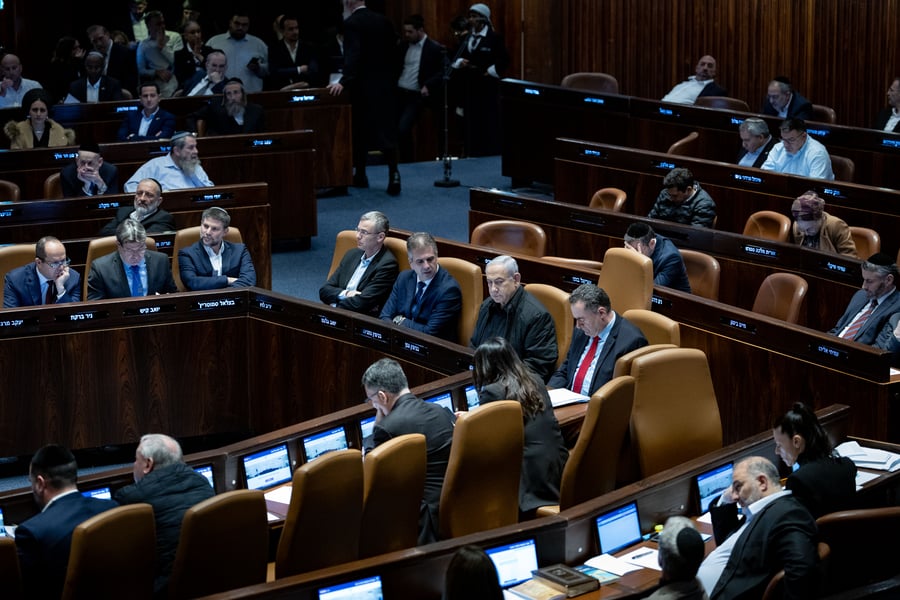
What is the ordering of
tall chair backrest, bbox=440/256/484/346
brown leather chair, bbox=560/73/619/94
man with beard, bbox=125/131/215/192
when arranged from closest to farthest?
1. tall chair backrest, bbox=440/256/484/346
2. man with beard, bbox=125/131/215/192
3. brown leather chair, bbox=560/73/619/94

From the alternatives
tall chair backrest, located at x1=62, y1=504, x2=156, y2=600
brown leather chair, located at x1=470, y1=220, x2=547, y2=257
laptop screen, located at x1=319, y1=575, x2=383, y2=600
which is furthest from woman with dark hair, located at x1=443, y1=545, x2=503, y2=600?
brown leather chair, located at x1=470, y1=220, x2=547, y2=257

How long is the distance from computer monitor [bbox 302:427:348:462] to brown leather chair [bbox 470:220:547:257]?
277 centimetres

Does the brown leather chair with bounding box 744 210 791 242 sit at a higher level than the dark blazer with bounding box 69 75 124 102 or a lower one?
Result: lower

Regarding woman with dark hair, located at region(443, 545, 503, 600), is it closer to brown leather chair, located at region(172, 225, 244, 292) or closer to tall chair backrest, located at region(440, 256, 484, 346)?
tall chair backrest, located at region(440, 256, 484, 346)

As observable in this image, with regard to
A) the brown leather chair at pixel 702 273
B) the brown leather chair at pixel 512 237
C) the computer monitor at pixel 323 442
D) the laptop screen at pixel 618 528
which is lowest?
the laptop screen at pixel 618 528

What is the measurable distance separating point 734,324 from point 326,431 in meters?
2.13

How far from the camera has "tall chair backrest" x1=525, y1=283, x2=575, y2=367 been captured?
639 centimetres

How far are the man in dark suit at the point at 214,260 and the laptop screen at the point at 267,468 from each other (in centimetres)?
245

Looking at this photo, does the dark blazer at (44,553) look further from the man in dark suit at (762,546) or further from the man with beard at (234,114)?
the man with beard at (234,114)

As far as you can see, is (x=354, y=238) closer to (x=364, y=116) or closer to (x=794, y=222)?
(x=794, y=222)

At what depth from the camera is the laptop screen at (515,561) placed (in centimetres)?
417

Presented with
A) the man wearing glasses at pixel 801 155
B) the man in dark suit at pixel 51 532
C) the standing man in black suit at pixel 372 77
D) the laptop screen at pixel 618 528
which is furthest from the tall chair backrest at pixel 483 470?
the standing man in black suit at pixel 372 77

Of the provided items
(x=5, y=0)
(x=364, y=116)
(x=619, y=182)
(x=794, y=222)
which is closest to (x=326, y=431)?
(x=794, y=222)

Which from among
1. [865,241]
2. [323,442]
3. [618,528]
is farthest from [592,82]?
[618,528]
